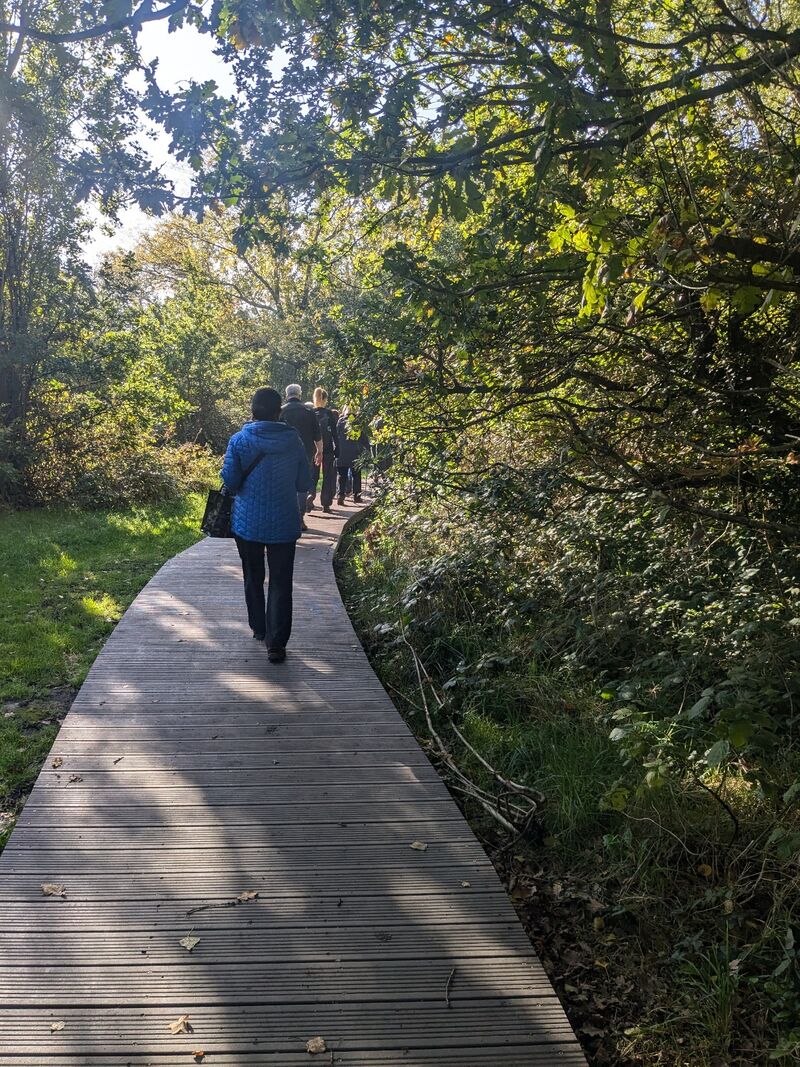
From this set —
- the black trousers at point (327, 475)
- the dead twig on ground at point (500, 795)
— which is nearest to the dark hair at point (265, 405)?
the dead twig on ground at point (500, 795)

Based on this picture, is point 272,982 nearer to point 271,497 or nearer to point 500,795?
point 500,795

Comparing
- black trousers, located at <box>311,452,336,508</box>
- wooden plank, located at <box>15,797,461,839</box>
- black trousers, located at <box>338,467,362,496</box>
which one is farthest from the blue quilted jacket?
black trousers, located at <box>338,467,362,496</box>

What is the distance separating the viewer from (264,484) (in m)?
6.40

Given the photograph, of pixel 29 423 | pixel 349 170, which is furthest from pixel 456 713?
pixel 29 423

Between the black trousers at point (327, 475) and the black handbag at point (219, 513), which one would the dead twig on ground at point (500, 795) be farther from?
the black trousers at point (327, 475)

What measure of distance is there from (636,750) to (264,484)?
3.90 metres

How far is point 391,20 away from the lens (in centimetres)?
460

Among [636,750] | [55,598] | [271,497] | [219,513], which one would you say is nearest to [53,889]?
[636,750]

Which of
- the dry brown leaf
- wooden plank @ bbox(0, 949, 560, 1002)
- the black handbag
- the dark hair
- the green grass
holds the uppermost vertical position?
the dark hair

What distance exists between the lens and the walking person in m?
14.0

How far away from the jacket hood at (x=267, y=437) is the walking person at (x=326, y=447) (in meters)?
7.17

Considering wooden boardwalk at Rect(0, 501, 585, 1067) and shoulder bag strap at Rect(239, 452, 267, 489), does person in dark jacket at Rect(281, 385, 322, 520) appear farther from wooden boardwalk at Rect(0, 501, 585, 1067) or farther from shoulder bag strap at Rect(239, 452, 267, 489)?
wooden boardwalk at Rect(0, 501, 585, 1067)

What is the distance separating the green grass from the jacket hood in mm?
2241

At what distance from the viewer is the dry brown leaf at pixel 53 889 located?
11.0ft
